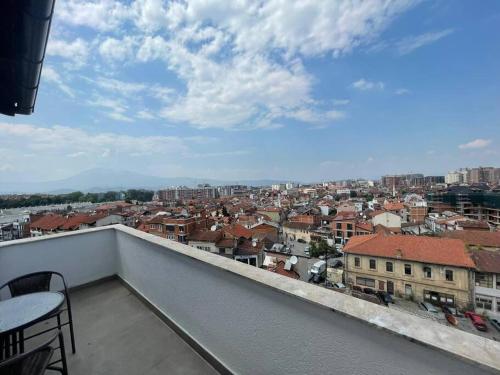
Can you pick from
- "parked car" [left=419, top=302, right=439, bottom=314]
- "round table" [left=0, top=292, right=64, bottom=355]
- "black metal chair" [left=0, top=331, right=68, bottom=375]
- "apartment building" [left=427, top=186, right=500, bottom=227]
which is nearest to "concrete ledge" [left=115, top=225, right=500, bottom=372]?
"black metal chair" [left=0, top=331, right=68, bottom=375]

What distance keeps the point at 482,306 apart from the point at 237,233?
549 inches

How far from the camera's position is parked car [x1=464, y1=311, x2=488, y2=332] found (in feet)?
26.1

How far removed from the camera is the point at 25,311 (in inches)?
50.9

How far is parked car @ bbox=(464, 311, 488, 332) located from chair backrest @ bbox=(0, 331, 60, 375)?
38.6ft

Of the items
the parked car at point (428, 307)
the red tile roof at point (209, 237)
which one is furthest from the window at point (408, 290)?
the red tile roof at point (209, 237)

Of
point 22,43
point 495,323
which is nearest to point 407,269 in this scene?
point 495,323

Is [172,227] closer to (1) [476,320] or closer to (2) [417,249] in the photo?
(2) [417,249]

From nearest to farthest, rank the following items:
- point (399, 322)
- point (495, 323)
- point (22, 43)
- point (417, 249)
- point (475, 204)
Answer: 1. point (399, 322)
2. point (22, 43)
3. point (495, 323)
4. point (417, 249)
5. point (475, 204)

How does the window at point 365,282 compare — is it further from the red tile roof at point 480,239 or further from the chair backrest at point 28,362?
the chair backrest at point 28,362

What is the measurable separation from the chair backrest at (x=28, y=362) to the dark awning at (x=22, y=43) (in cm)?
130

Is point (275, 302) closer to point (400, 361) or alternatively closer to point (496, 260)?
point (400, 361)

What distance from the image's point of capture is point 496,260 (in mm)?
8938

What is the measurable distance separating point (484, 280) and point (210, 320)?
488 inches

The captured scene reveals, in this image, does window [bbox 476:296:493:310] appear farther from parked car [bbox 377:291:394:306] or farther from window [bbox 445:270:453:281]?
parked car [bbox 377:291:394:306]
